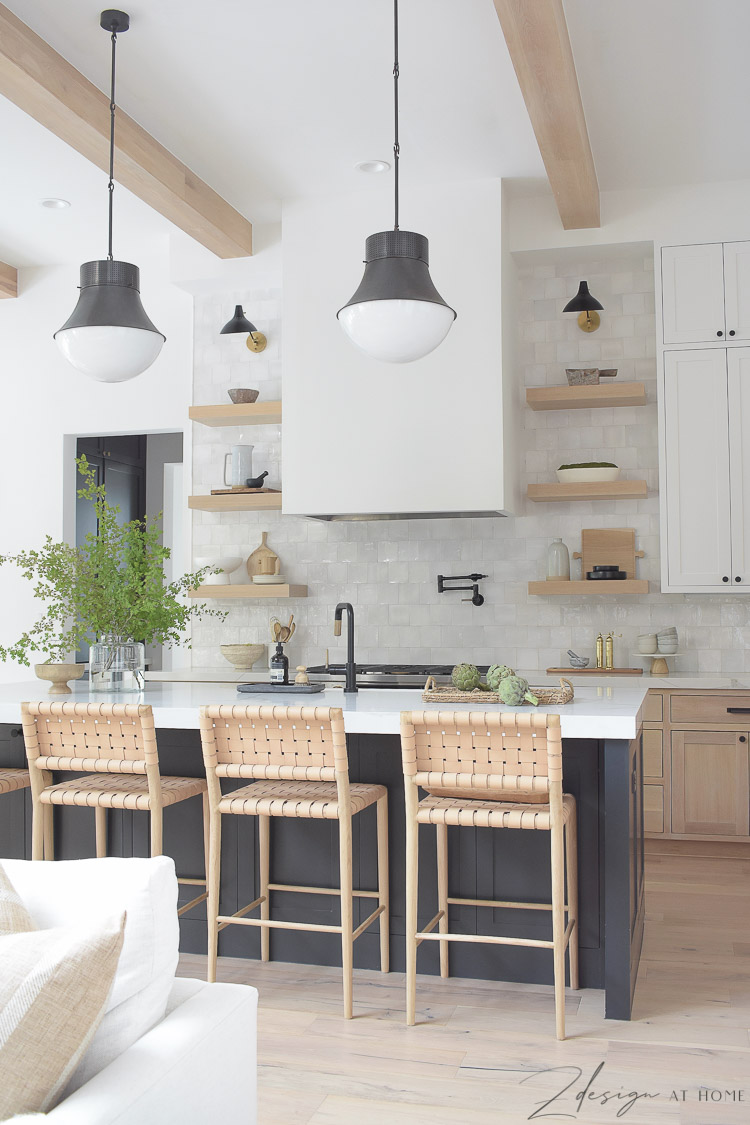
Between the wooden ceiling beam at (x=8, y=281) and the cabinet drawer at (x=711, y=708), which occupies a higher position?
the wooden ceiling beam at (x=8, y=281)

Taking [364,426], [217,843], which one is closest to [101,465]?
[364,426]

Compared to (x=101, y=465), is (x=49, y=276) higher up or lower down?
higher up

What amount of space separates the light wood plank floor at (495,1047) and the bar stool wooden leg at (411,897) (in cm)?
8

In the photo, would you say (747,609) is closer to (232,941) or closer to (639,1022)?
(639,1022)

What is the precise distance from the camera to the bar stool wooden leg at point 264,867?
3398 millimetres

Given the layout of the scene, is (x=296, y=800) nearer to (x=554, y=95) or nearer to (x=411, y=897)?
(x=411, y=897)

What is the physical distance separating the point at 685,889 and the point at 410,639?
6.80 ft

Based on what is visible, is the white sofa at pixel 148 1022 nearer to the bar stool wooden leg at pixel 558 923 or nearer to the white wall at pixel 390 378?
the bar stool wooden leg at pixel 558 923

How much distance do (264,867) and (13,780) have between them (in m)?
0.92

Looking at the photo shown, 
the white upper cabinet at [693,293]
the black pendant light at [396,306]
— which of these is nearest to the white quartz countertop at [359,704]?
the black pendant light at [396,306]

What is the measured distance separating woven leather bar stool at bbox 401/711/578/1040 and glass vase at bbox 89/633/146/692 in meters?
1.35

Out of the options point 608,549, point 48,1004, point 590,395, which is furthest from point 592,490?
point 48,1004

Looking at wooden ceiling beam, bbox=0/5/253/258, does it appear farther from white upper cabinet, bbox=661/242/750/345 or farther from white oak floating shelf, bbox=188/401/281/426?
white upper cabinet, bbox=661/242/750/345

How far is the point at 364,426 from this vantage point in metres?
5.34
